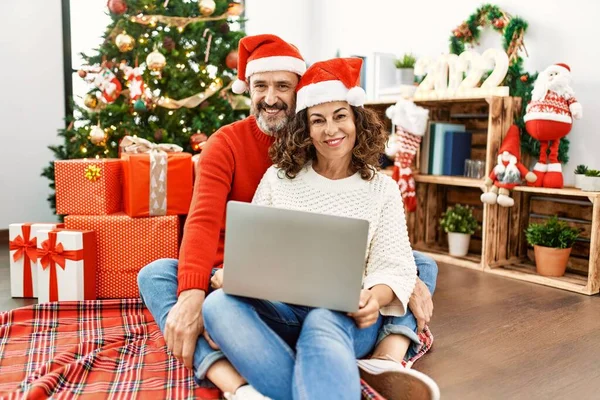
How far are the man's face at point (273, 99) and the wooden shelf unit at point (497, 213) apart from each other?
1473 mm

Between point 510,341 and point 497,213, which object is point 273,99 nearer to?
point 510,341

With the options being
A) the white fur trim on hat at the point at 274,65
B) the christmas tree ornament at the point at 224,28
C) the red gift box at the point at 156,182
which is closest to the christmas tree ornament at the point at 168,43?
the christmas tree ornament at the point at 224,28

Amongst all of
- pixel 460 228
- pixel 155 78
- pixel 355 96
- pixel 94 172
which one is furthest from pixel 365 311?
pixel 155 78

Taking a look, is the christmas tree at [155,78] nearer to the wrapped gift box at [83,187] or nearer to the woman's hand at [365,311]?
the wrapped gift box at [83,187]

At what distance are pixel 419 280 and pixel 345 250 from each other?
0.57 metres

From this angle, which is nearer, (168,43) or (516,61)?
(516,61)

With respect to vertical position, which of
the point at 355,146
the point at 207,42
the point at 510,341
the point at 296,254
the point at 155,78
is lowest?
the point at 510,341

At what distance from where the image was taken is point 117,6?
295 centimetres

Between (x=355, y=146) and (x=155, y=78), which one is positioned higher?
(x=155, y=78)

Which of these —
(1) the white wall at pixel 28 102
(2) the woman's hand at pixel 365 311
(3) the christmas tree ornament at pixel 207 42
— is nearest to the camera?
(2) the woman's hand at pixel 365 311

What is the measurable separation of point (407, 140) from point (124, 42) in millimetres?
1633

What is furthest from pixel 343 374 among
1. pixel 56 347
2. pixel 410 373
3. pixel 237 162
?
pixel 56 347

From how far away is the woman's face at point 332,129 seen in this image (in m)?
1.45

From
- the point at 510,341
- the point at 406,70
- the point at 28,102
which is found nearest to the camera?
the point at 510,341
